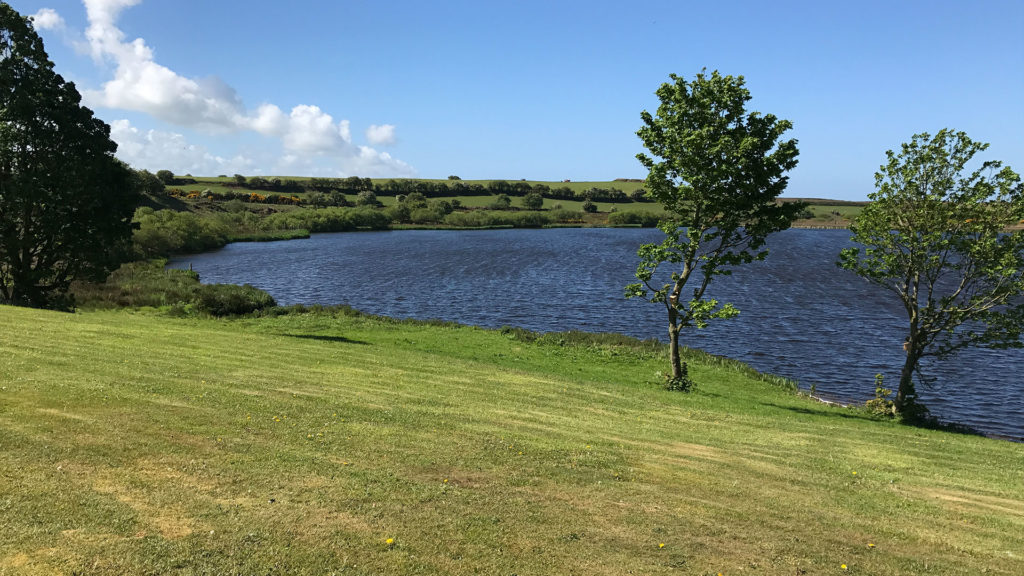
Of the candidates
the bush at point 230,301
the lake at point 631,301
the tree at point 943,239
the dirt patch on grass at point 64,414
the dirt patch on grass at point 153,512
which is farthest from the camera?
the bush at point 230,301

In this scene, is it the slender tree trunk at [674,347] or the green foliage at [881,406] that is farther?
the slender tree trunk at [674,347]

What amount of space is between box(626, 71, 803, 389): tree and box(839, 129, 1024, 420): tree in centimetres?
405

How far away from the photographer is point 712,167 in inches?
968

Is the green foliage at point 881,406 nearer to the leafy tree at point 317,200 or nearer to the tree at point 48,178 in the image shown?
the tree at point 48,178

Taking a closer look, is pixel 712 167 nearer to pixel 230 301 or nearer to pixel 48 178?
pixel 48 178

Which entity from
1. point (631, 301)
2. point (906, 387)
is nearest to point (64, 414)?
point (906, 387)

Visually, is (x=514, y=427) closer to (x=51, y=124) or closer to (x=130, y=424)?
(x=130, y=424)

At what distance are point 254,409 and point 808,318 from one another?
5156 centimetres

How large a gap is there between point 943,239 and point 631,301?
3854 centimetres

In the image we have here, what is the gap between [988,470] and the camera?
54.9 ft

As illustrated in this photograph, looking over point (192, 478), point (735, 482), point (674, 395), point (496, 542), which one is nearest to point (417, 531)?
point (496, 542)

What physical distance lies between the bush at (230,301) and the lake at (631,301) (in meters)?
8.62

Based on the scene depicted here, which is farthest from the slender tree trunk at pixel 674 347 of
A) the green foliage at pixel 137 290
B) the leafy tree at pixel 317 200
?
the leafy tree at pixel 317 200

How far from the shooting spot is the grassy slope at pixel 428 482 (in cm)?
794
